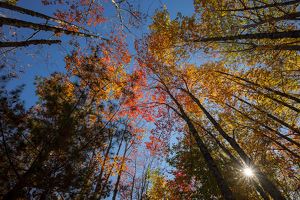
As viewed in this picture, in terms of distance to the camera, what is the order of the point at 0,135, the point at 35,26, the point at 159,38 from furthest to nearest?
the point at 159,38 → the point at 35,26 → the point at 0,135

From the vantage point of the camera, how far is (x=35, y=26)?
12.4 ft

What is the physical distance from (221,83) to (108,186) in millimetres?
10509

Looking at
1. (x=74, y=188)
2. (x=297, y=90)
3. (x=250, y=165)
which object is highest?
(x=297, y=90)

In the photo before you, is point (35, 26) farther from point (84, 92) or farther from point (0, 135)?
point (0, 135)

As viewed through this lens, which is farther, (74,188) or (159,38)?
(159,38)

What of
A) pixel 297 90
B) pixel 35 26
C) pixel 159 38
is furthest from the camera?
pixel 159 38

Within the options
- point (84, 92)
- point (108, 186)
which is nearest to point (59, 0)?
point (84, 92)

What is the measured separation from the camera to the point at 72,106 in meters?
4.23

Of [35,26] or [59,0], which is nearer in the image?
[35,26]

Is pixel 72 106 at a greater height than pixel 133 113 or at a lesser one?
lesser

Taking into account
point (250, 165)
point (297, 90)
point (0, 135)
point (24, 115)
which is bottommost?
point (0, 135)

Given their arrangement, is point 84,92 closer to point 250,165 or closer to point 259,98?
point 250,165

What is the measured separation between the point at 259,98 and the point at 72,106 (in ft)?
33.4

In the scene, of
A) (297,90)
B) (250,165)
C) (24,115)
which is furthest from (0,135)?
(297,90)
